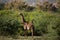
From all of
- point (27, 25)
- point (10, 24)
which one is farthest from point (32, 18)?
point (10, 24)

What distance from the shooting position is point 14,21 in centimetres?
372

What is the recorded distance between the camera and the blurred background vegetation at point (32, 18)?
3711 millimetres

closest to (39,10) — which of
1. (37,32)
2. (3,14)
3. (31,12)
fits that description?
(31,12)

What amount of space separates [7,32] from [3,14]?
303mm

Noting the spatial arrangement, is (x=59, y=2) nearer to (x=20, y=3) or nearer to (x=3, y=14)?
(x=20, y=3)

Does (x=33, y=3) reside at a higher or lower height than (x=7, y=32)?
higher

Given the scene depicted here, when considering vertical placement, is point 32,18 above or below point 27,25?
above

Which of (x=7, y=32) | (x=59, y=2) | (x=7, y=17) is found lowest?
(x=7, y=32)

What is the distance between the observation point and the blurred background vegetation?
3.71 m

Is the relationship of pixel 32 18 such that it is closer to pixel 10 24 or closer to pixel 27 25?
pixel 27 25

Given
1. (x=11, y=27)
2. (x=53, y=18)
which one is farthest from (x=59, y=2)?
(x=11, y=27)

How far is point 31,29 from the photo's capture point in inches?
146

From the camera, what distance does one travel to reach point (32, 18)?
3.72 meters

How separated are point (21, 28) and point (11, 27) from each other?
0.17m
